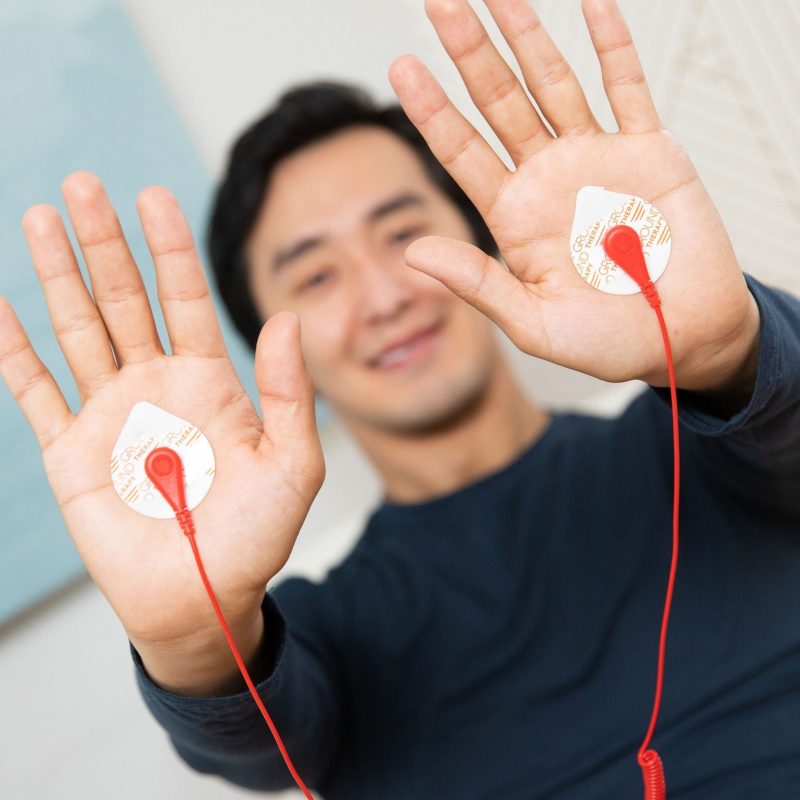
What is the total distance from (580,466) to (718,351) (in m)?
0.46

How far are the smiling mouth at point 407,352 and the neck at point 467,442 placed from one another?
120mm

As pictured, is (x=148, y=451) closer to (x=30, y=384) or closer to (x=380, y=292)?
(x=30, y=384)

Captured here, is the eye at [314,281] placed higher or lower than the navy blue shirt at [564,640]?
higher

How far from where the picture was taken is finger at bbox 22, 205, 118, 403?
87cm

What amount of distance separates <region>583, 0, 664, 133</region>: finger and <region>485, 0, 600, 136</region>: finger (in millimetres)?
36

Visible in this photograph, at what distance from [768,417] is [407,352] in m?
0.69

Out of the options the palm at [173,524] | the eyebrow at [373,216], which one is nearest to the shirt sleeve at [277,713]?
the palm at [173,524]

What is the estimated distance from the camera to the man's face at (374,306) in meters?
1.41

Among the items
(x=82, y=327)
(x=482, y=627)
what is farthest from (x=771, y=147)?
(x=82, y=327)

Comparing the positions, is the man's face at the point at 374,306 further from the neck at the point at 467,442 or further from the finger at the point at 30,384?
the finger at the point at 30,384

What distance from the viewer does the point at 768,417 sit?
853 mm

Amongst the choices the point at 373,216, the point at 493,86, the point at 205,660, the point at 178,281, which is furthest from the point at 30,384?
the point at 373,216

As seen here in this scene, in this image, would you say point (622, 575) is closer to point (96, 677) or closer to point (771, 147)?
point (96, 677)

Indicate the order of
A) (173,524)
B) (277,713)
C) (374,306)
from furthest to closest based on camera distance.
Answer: (374,306) < (277,713) < (173,524)
